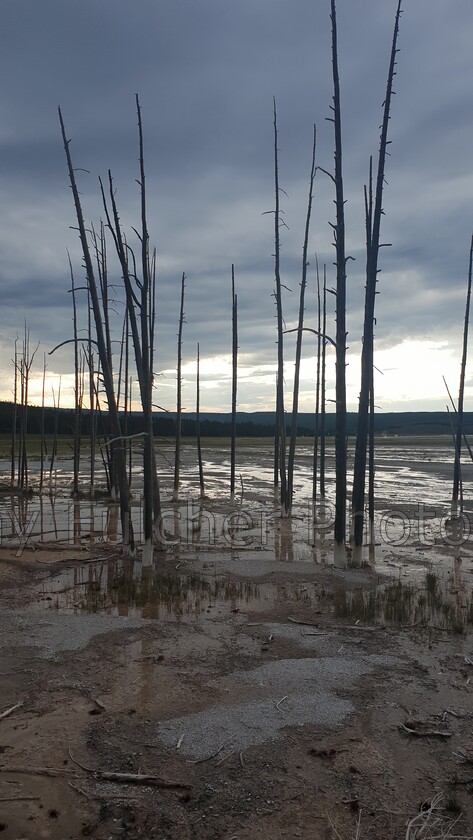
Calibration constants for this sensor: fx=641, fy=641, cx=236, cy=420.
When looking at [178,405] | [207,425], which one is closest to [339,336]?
[178,405]

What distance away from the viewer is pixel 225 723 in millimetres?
5668

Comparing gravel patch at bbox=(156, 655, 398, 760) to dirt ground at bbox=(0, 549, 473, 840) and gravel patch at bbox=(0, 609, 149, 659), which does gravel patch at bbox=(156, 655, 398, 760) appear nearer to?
dirt ground at bbox=(0, 549, 473, 840)

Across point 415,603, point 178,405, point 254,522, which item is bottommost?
point 254,522

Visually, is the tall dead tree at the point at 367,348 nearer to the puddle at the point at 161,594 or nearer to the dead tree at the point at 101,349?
the puddle at the point at 161,594

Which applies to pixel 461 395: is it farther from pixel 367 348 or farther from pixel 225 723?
pixel 225 723

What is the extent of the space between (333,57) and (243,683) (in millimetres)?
11545

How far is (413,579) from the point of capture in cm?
1212

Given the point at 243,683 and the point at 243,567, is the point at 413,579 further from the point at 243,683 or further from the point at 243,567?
the point at 243,683

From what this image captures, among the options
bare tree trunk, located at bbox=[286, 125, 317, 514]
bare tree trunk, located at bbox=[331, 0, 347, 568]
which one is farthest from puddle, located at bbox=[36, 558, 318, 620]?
bare tree trunk, located at bbox=[286, 125, 317, 514]

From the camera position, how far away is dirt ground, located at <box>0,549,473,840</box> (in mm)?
4344

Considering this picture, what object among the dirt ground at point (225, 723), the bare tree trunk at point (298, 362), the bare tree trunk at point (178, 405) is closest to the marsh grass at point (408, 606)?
the dirt ground at point (225, 723)

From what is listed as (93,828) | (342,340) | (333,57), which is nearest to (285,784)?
(93,828)

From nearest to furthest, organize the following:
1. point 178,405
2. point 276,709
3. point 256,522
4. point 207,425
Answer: point 276,709
point 256,522
point 178,405
point 207,425

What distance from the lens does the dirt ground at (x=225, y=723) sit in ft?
14.3
